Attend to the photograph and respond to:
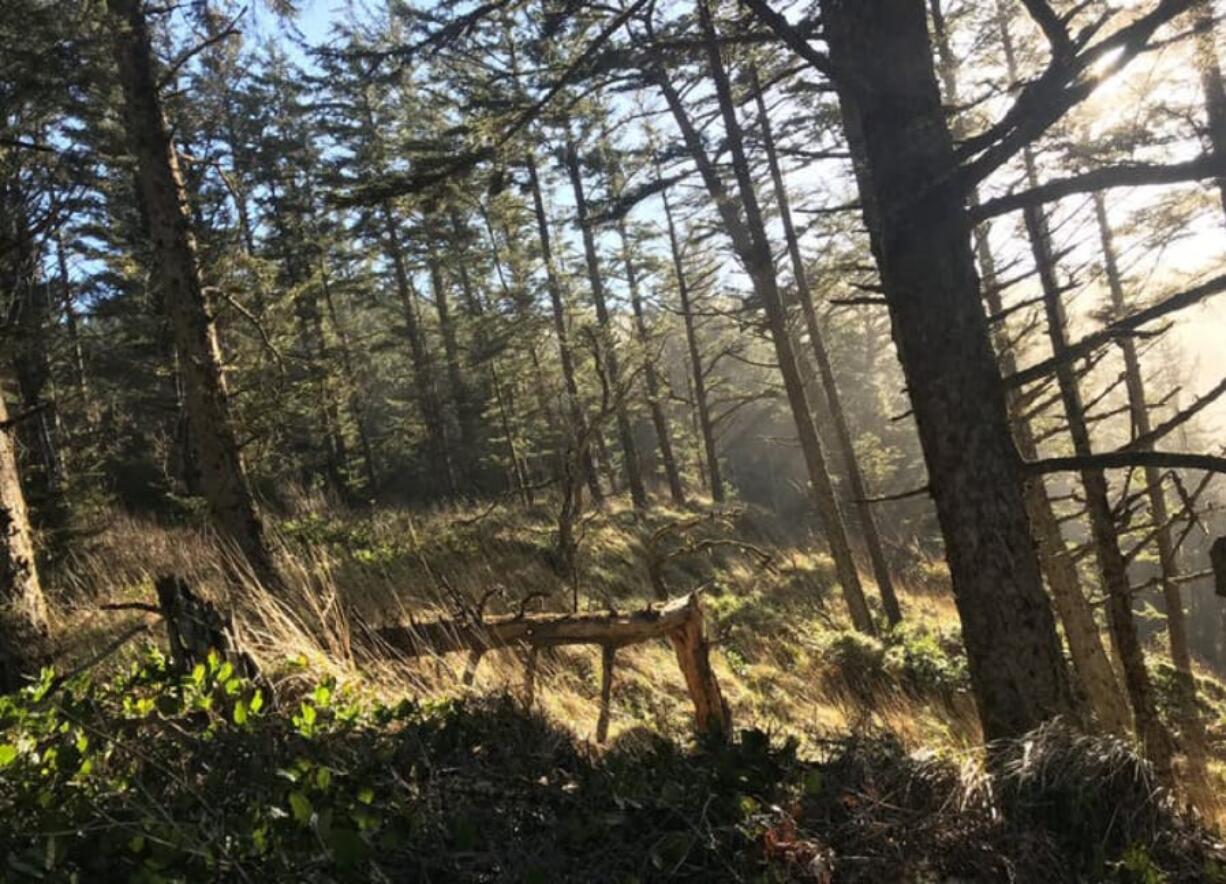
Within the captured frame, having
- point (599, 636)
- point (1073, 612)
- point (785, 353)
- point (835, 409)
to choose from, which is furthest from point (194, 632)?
point (835, 409)

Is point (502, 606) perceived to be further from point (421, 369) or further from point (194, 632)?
point (421, 369)

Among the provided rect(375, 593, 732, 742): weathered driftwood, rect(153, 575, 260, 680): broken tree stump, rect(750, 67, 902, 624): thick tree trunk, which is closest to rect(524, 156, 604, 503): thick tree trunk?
rect(750, 67, 902, 624): thick tree trunk

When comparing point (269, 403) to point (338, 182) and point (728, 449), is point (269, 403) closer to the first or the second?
point (338, 182)

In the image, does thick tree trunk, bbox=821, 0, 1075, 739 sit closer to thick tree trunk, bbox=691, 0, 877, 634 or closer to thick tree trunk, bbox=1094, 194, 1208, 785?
thick tree trunk, bbox=1094, 194, 1208, 785

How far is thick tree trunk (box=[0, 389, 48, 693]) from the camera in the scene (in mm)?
4262

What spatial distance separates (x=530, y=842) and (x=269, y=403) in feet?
26.6

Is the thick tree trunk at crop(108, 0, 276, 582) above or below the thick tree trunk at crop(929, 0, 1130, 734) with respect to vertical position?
above

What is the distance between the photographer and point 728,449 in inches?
1496

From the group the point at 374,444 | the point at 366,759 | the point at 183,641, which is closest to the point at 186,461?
the point at 374,444

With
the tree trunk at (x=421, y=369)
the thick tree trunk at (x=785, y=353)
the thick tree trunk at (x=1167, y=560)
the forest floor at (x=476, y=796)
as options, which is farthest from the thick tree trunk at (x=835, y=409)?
the tree trunk at (x=421, y=369)

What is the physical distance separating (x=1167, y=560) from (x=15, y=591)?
28.4 ft

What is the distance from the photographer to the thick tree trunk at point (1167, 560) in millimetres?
6508

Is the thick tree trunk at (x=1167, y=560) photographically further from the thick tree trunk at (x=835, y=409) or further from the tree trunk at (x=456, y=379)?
the tree trunk at (x=456, y=379)

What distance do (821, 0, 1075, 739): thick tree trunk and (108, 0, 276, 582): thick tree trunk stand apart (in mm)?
5917
